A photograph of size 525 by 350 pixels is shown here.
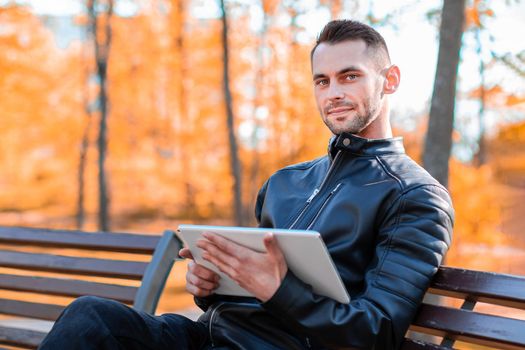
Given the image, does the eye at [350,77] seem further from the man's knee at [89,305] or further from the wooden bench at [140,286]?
the man's knee at [89,305]

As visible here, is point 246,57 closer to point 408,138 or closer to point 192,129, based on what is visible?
point 192,129

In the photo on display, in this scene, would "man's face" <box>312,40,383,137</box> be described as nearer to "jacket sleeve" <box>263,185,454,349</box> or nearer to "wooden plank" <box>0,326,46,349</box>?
"jacket sleeve" <box>263,185,454,349</box>

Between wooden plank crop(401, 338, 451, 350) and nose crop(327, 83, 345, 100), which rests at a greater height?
nose crop(327, 83, 345, 100)

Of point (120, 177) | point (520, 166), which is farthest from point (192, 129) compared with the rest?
point (520, 166)

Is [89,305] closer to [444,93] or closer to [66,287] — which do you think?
[66,287]

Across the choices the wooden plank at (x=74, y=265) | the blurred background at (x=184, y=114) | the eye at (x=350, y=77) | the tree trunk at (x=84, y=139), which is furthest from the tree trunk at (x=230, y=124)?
the eye at (x=350, y=77)

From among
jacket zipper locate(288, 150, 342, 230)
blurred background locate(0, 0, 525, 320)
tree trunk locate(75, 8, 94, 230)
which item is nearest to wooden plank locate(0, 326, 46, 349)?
jacket zipper locate(288, 150, 342, 230)

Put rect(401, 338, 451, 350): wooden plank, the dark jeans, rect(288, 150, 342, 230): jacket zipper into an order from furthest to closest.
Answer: rect(288, 150, 342, 230): jacket zipper
rect(401, 338, 451, 350): wooden plank
the dark jeans

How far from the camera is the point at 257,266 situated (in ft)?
6.84

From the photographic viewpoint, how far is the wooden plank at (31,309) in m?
3.48

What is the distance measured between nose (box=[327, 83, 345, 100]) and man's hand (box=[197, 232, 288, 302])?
26.7 inches

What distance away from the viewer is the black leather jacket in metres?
2.11

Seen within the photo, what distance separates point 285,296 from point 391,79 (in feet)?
3.14

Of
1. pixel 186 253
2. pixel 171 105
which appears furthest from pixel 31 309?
pixel 171 105
